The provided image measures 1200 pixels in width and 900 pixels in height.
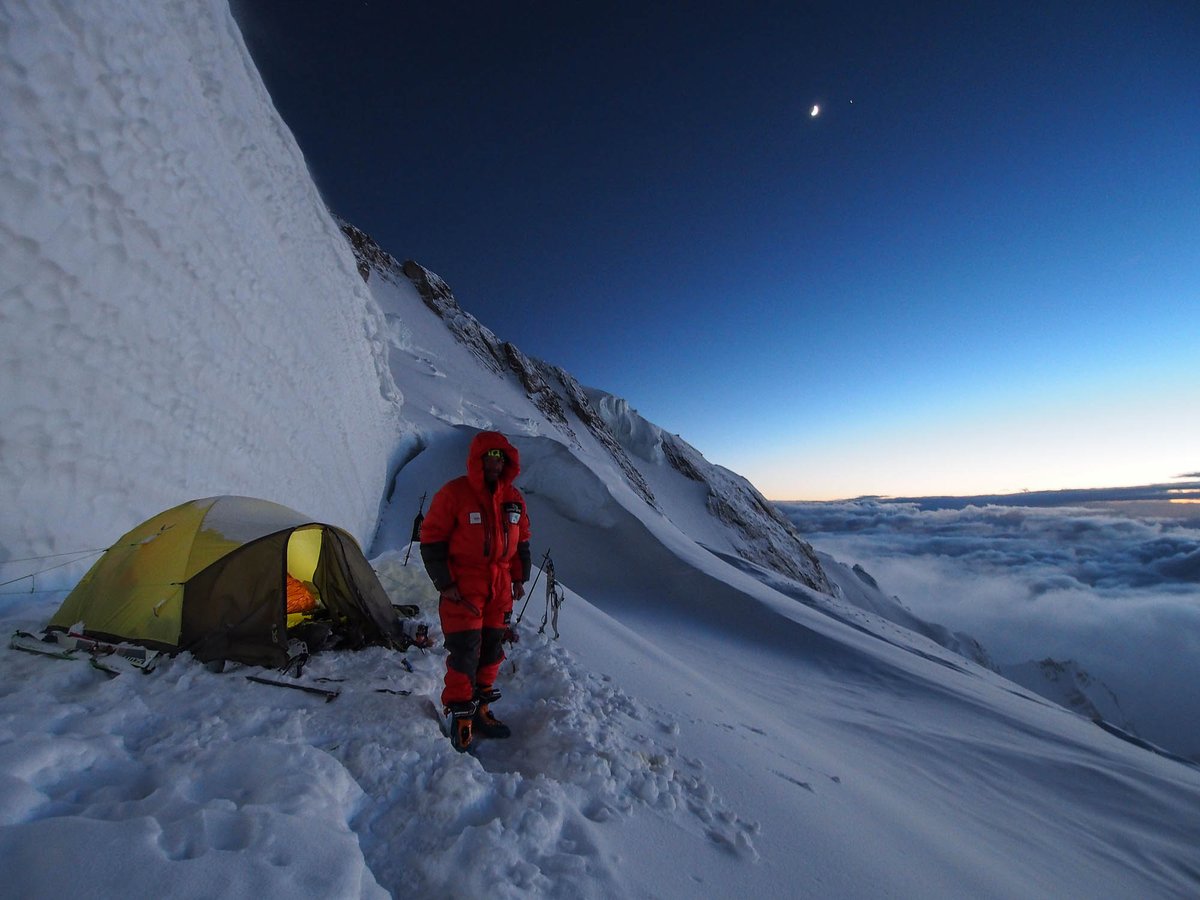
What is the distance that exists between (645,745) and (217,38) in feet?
28.9

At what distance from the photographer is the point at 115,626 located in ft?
11.2

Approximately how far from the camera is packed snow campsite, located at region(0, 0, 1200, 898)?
1866 millimetres

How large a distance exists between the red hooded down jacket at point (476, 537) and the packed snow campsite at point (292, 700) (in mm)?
799

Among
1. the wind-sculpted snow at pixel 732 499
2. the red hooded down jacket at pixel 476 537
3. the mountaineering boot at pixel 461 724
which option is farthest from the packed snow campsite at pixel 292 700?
the wind-sculpted snow at pixel 732 499

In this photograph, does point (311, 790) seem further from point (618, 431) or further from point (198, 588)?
point (618, 431)

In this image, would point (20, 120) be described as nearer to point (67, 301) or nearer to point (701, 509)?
point (67, 301)

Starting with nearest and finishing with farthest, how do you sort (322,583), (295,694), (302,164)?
1. (295,694)
2. (322,583)
3. (302,164)

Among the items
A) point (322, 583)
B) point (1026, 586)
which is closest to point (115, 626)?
point (322, 583)

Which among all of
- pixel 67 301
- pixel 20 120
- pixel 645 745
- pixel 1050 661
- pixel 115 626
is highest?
pixel 20 120

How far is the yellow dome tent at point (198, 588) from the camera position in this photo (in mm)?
3355

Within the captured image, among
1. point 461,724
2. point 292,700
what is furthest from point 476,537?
point 292,700

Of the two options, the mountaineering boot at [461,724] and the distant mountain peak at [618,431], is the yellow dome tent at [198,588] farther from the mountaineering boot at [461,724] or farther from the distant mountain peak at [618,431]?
the distant mountain peak at [618,431]

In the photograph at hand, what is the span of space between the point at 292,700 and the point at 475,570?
50.7 inches

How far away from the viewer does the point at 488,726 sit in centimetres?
320
